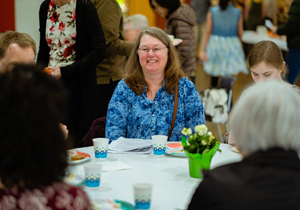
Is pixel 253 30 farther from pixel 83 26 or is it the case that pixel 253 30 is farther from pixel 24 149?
pixel 24 149

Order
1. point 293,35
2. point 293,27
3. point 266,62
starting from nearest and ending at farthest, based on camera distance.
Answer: point 266,62 < point 293,27 < point 293,35

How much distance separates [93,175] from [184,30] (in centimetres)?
325

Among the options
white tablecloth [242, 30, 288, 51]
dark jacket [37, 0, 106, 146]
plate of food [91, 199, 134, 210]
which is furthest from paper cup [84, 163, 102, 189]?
white tablecloth [242, 30, 288, 51]

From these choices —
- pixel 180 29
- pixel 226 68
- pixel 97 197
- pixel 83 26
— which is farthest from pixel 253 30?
pixel 97 197

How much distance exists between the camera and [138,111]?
271 centimetres

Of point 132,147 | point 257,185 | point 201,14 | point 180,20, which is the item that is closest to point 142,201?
point 257,185

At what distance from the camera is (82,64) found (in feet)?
9.92

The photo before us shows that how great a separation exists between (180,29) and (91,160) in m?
2.82

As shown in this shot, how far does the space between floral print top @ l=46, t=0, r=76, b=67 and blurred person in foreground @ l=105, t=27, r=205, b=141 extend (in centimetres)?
57

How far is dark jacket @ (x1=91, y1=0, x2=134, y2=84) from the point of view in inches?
140

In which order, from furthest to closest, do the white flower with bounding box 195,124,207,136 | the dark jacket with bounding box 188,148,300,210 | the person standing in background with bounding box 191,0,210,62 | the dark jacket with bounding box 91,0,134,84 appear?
the person standing in background with bounding box 191,0,210,62, the dark jacket with bounding box 91,0,134,84, the white flower with bounding box 195,124,207,136, the dark jacket with bounding box 188,148,300,210

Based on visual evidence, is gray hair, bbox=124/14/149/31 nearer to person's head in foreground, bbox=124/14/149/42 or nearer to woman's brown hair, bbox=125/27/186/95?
person's head in foreground, bbox=124/14/149/42

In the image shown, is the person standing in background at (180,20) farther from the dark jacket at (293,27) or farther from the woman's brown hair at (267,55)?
the woman's brown hair at (267,55)

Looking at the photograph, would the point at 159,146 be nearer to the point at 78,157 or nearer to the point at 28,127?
the point at 78,157
